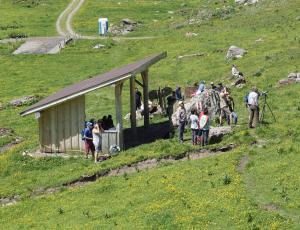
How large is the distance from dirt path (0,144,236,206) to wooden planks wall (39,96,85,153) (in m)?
5.52

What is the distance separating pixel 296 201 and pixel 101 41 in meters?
58.6

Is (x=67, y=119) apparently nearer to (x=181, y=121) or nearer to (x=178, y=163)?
(x=181, y=121)

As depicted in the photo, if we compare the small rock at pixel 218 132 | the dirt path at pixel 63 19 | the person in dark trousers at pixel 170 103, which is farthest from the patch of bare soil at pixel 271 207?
the dirt path at pixel 63 19

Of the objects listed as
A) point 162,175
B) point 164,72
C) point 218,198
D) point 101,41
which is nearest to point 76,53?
point 101,41

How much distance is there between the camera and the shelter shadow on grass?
40656 millimetres

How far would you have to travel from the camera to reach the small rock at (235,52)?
6306 centimetres

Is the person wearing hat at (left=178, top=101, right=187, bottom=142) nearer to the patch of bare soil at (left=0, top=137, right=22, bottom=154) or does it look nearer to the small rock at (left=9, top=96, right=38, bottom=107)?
the patch of bare soil at (left=0, top=137, right=22, bottom=154)

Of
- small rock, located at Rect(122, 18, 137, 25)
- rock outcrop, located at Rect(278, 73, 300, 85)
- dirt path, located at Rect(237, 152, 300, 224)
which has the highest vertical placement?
rock outcrop, located at Rect(278, 73, 300, 85)

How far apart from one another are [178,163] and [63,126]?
8996 mm

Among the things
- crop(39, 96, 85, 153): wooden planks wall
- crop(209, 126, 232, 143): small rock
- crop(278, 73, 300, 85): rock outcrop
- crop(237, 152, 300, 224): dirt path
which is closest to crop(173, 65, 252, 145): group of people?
crop(209, 126, 232, 143): small rock

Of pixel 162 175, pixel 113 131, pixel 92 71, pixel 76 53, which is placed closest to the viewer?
pixel 162 175

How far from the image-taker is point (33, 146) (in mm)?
42562

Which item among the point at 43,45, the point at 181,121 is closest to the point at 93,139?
the point at 181,121

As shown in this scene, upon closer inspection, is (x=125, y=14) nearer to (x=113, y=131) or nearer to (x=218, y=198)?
(x=113, y=131)
